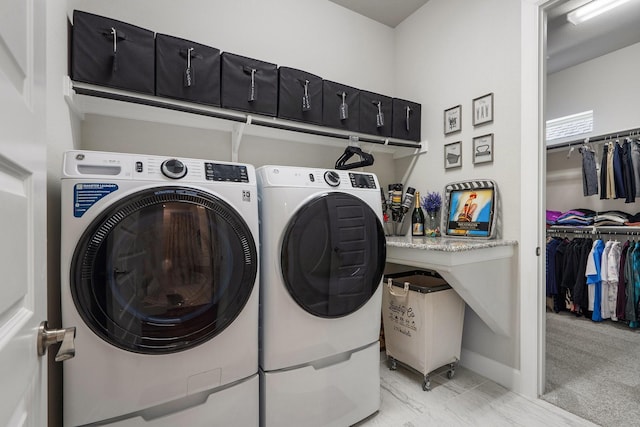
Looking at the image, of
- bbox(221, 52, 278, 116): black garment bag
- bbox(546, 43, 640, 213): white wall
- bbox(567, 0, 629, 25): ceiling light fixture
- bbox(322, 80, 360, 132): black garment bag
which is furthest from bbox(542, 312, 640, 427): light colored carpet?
bbox(567, 0, 629, 25): ceiling light fixture

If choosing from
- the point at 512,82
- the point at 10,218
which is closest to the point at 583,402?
the point at 512,82

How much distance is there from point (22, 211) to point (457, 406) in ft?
6.53

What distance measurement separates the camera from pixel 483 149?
202 cm

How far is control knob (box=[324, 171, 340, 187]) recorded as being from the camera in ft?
4.72

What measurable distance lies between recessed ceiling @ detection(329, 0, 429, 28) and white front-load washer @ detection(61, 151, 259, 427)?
1998 millimetres

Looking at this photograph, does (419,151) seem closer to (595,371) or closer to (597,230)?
(595,371)

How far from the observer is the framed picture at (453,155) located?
2.17 metres

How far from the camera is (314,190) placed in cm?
137

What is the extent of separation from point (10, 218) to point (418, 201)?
2327 mm

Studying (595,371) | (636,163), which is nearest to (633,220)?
(636,163)

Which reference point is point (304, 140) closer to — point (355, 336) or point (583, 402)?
point (355, 336)

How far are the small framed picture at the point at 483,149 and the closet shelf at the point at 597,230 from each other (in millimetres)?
2032

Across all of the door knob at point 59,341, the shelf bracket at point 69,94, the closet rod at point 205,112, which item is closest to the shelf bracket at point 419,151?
the closet rod at point 205,112

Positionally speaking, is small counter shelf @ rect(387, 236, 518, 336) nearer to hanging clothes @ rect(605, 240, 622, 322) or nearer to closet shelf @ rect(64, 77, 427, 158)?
closet shelf @ rect(64, 77, 427, 158)
